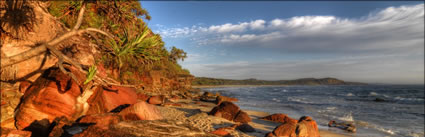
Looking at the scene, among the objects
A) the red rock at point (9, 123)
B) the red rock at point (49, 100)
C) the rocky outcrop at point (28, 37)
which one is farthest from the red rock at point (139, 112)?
the rocky outcrop at point (28, 37)

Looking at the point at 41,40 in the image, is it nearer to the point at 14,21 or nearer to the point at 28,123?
the point at 14,21

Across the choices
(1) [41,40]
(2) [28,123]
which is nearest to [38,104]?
(2) [28,123]

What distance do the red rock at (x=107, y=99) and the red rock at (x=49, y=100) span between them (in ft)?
2.25

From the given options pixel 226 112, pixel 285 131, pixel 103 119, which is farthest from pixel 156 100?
pixel 285 131

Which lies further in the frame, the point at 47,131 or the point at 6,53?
the point at 6,53

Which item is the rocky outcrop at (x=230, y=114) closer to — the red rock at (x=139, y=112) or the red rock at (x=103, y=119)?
the red rock at (x=139, y=112)

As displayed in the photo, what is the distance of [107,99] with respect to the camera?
759 cm

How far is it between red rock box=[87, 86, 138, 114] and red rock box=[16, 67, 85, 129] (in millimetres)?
686

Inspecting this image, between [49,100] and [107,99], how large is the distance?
179 cm

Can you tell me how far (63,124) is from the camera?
583 cm

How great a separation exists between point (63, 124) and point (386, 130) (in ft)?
44.1

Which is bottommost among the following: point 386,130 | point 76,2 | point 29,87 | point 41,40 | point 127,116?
point 386,130

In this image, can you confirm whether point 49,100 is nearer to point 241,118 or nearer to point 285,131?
point 285,131

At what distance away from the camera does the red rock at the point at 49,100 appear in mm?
5926
